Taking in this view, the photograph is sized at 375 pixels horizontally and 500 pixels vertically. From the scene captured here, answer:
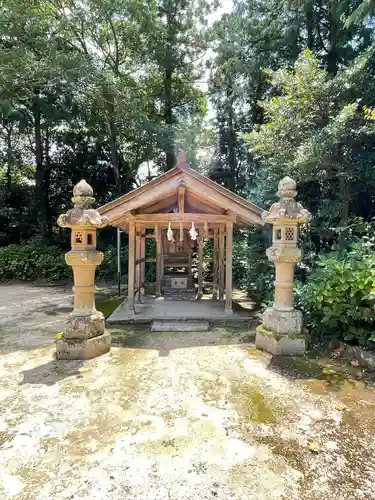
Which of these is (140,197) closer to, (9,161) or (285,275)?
(285,275)

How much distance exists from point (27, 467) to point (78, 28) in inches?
716

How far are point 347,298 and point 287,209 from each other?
165cm

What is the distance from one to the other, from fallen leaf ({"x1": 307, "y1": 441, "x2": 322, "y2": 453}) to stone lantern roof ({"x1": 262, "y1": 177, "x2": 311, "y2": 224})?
10.00ft

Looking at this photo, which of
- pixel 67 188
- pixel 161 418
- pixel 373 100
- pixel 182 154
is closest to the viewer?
pixel 161 418

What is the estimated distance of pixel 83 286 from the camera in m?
4.62

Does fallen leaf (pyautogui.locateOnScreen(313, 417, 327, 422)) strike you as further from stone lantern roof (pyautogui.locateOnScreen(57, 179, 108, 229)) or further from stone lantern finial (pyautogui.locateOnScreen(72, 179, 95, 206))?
stone lantern finial (pyautogui.locateOnScreen(72, 179, 95, 206))

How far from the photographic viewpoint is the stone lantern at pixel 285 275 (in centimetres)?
459

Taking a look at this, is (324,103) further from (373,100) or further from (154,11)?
(154,11)

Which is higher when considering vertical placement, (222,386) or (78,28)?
(78,28)

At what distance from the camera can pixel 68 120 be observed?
16.4m

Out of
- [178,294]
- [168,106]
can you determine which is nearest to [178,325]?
[178,294]

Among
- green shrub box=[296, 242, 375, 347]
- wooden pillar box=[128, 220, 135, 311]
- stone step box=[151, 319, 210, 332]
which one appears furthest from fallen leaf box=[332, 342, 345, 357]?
wooden pillar box=[128, 220, 135, 311]

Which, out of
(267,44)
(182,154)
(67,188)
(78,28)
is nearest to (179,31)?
(78,28)

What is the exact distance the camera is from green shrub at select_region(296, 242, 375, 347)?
4.20m
